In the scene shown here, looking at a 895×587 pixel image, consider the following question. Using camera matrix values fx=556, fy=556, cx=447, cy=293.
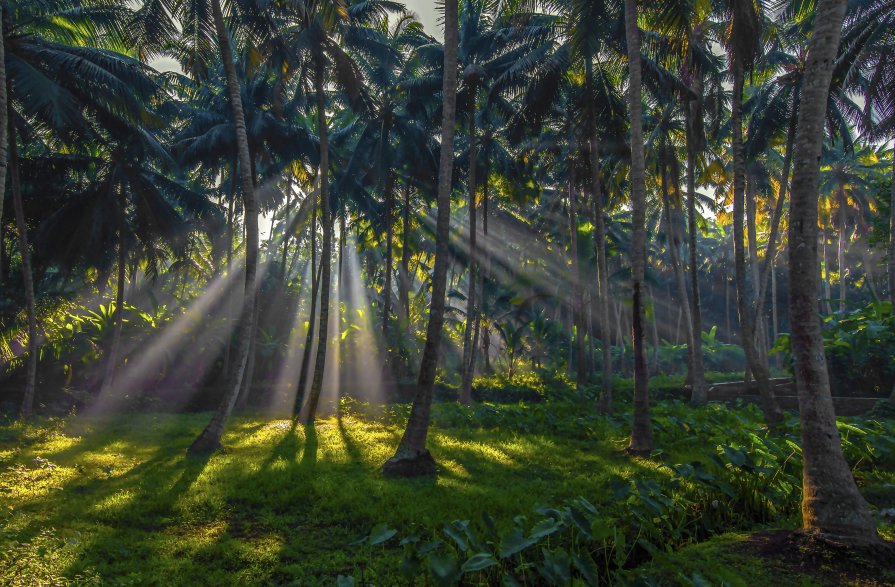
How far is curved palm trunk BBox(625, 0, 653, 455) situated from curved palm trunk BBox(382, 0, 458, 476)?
3.22m

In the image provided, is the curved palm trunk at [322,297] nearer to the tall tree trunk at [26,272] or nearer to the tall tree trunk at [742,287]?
the tall tree trunk at [26,272]

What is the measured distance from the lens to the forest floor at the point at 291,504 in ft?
14.9

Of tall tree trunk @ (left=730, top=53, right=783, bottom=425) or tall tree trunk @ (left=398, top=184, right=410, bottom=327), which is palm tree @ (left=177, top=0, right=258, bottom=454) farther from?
tall tree trunk @ (left=398, top=184, right=410, bottom=327)

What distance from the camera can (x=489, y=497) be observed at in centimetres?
679

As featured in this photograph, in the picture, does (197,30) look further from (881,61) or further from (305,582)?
(881,61)

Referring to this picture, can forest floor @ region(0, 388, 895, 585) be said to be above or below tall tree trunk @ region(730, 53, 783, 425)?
below

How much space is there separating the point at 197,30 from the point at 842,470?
538 inches

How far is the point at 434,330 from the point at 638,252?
152 inches

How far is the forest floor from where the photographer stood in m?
4.54

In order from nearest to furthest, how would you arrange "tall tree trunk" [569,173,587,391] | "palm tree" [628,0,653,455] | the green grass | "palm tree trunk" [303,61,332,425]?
the green grass
"palm tree" [628,0,653,455]
"palm tree trunk" [303,61,332,425]
"tall tree trunk" [569,173,587,391]

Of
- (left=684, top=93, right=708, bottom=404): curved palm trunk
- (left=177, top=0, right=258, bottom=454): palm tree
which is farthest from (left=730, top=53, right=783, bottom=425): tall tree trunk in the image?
(left=177, top=0, right=258, bottom=454): palm tree

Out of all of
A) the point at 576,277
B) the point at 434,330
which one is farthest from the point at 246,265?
the point at 576,277

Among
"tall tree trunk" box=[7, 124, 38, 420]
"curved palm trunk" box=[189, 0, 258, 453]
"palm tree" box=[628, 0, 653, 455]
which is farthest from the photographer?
"tall tree trunk" box=[7, 124, 38, 420]

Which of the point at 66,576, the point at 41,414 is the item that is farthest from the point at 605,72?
the point at 41,414
